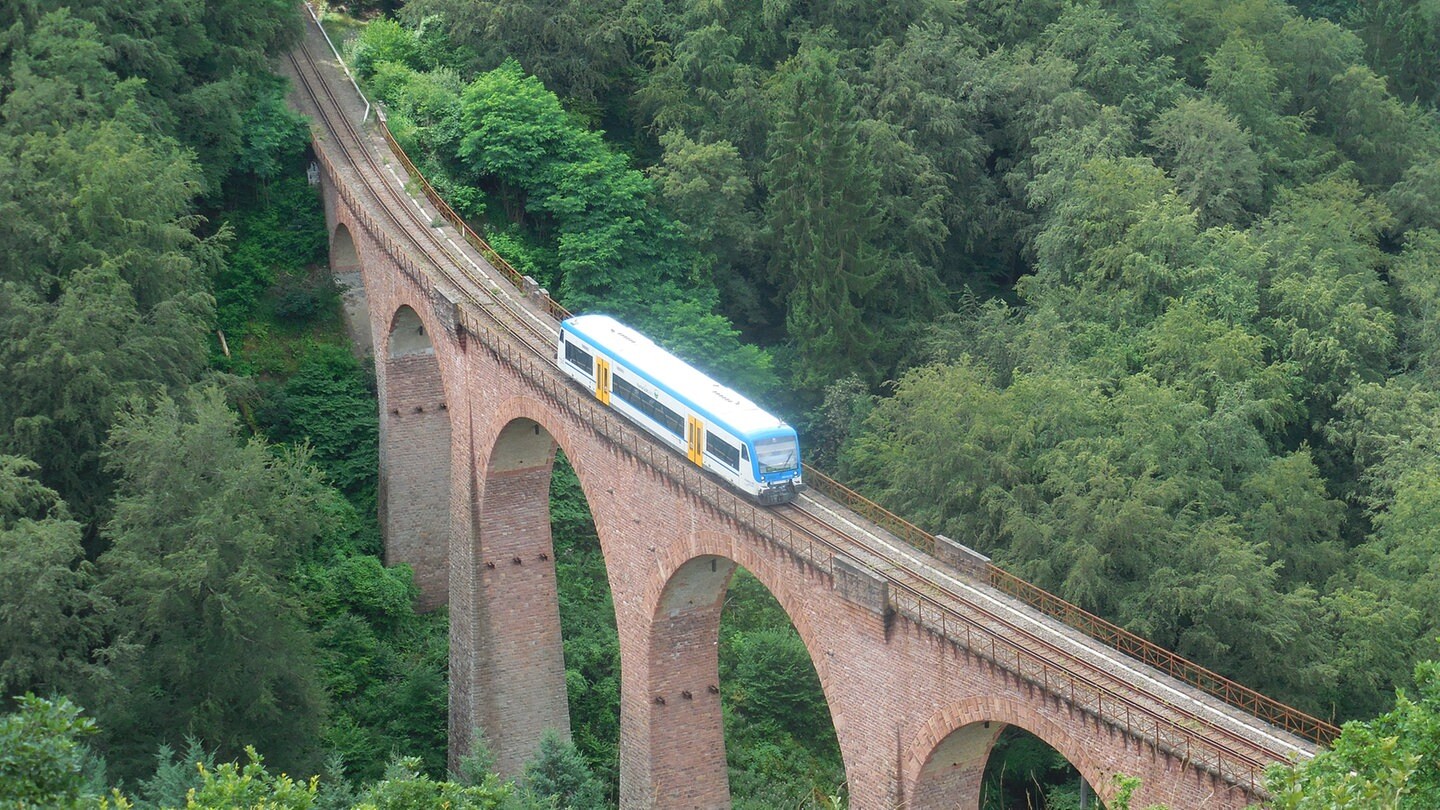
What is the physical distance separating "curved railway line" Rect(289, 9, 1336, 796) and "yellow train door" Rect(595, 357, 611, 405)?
1.57ft

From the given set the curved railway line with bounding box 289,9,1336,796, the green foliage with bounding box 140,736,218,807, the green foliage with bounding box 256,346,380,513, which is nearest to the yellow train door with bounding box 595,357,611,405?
the curved railway line with bounding box 289,9,1336,796

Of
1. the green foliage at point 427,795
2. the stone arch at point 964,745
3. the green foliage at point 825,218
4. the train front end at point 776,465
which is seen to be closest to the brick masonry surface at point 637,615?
the stone arch at point 964,745

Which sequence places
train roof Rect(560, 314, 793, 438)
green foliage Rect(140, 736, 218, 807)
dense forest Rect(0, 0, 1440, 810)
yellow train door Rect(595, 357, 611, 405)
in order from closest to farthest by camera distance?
green foliage Rect(140, 736, 218, 807) < train roof Rect(560, 314, 793, 438) < dense forest Rect(0, 0, 1440, 810) < yellow train door Rect(595, 357, 611, 405)

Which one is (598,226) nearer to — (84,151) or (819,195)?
(819,195)

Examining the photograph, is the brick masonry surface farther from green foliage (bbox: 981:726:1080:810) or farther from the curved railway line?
green foliage (bbox: 981:726:1080:810)

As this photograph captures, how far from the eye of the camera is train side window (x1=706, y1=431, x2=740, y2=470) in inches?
1502

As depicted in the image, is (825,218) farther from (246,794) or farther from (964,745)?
(246,794)

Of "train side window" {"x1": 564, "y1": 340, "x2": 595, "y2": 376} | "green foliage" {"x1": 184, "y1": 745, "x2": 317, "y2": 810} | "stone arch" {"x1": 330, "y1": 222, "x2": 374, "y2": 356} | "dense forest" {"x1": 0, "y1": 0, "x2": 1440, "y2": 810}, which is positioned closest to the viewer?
"green foliage" {"x1": 184, "y1": 745, "x2": 317, "y2": 810}

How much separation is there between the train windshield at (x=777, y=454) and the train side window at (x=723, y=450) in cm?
60

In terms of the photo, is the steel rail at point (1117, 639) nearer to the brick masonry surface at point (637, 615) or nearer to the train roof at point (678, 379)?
the train roof at point (678, 379)

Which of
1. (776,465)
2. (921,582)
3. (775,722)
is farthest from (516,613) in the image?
(921,582)

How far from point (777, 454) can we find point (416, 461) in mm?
20613

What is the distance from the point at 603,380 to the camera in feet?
141

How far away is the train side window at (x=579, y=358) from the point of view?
4338cm
